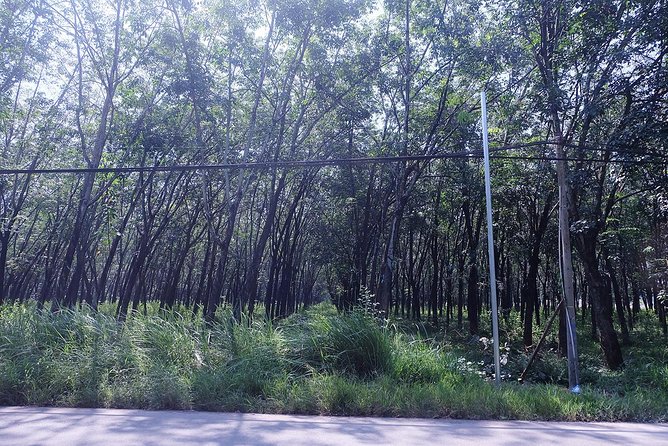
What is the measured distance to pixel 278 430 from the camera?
5891 mm

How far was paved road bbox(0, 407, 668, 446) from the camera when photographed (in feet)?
17.9

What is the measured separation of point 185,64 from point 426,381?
40.0ft

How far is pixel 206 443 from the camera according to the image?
5.33 meters

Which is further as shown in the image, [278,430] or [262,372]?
[262,372]

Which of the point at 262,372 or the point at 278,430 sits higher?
the point at 262,372

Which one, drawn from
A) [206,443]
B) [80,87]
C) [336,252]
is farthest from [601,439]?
[336,252]

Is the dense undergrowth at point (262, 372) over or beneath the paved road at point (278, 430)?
over

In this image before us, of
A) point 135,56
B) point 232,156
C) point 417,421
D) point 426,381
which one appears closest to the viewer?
point 417,421

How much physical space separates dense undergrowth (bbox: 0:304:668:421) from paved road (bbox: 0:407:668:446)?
1.06 ft

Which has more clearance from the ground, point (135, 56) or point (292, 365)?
point (135, 56)

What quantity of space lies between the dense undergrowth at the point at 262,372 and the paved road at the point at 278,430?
1.06 feet

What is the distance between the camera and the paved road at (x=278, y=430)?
215 inches

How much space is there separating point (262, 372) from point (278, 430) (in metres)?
1.98

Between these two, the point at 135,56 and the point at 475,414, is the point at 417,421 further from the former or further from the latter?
the point at 135,56
